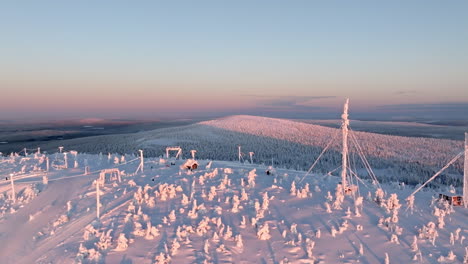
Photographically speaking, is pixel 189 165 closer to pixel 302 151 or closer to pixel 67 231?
pixel 67 231

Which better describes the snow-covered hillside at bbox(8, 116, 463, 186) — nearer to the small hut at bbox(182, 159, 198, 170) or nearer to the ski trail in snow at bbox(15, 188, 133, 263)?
the small hut at bbox(182, 159, 198, 170)

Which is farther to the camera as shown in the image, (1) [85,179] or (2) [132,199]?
(1) [85,179]

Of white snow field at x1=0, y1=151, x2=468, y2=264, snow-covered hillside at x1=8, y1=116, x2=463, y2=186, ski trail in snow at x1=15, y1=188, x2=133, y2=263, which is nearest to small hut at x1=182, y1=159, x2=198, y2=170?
white snow field at x1=0, y1=151, x2=468, y2=264

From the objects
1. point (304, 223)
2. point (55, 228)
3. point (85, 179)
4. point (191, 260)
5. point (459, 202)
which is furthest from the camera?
point (85, 179)

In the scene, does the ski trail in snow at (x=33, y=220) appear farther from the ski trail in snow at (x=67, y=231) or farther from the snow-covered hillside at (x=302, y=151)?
the snow-covered hillside at (x=302, y=151)

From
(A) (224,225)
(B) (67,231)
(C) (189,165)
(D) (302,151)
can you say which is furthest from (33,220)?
(D) (302,151)

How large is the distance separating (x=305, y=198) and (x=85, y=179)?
17.4 meters

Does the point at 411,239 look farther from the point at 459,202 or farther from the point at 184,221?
the point at 184,221

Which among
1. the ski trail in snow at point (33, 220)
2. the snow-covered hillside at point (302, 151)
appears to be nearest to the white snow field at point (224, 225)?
the ski trail in snow at point (33, 220)

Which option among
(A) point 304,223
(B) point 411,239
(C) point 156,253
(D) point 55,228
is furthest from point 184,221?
(B) point 411,239

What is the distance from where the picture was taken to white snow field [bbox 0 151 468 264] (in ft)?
40.5

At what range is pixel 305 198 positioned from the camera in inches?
731

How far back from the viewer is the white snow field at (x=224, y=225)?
12.3 m

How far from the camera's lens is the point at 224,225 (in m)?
14.8
